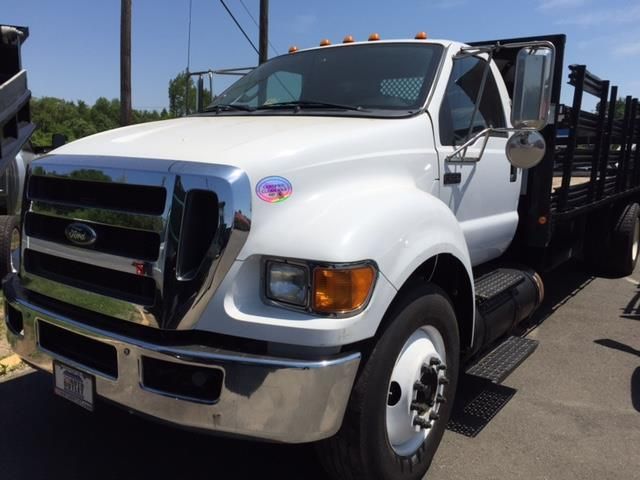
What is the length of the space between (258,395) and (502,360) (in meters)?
2.05

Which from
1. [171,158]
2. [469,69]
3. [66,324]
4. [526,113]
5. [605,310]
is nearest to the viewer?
[171,158]

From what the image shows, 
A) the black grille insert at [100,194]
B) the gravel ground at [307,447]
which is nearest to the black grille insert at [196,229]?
the black grille insert at [100,194]

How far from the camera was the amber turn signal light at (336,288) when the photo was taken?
214cm

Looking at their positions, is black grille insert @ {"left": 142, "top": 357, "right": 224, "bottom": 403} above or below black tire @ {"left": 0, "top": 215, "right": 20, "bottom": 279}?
above

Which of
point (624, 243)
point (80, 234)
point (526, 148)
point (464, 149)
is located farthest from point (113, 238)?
point (624, 243)

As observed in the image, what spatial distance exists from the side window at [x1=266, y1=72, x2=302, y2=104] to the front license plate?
1958 mm

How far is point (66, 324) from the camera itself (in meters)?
2.49

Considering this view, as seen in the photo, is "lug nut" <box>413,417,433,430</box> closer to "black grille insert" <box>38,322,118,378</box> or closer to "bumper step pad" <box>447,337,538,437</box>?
"bumper step pad" <box>447,337,538,437</box>

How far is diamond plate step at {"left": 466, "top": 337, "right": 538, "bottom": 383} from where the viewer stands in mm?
3404

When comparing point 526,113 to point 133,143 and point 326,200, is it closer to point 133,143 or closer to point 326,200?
point 326,200

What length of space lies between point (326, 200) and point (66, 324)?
3.98 feet

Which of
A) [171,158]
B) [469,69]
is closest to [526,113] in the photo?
[469,69]

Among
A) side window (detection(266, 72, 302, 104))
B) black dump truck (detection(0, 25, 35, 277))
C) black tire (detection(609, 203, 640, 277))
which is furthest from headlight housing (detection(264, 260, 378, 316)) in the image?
black tire (detection(609, 203, 640, 277))

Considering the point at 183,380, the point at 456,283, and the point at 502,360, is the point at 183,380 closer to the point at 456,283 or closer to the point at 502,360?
the point at 456,283
